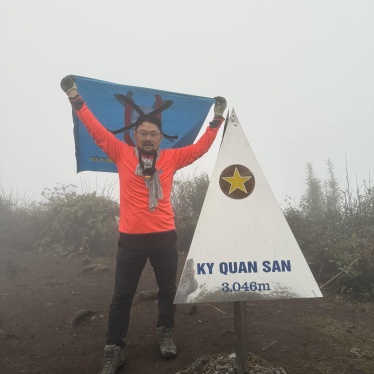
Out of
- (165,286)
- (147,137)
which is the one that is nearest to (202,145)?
(147,137)

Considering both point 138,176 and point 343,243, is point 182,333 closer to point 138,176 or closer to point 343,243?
point 138,176

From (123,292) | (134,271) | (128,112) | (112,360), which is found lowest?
(112,360)

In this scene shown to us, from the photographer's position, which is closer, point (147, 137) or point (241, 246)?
point (241, 246)

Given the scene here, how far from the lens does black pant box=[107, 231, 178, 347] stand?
104 inches

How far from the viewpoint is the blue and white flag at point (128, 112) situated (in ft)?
11.2

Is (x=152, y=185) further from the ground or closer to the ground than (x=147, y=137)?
closer to the ground

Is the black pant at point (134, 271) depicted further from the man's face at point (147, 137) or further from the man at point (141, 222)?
the man's face at point (147, 137)

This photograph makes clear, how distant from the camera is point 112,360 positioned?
98.3 inches

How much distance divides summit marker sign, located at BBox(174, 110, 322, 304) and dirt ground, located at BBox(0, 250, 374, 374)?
84cm

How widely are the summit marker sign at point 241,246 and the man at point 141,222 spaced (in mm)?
649

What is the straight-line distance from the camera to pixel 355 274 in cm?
422

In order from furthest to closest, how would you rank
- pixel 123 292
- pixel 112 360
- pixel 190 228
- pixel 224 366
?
pixel 190 228
pixel 123 292
pixel 112 360
pixel 224 366

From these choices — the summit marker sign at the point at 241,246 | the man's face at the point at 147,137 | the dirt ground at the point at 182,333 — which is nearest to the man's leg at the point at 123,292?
the dirt ground at the point at 182,333

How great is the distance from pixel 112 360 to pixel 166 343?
1.52 feet
